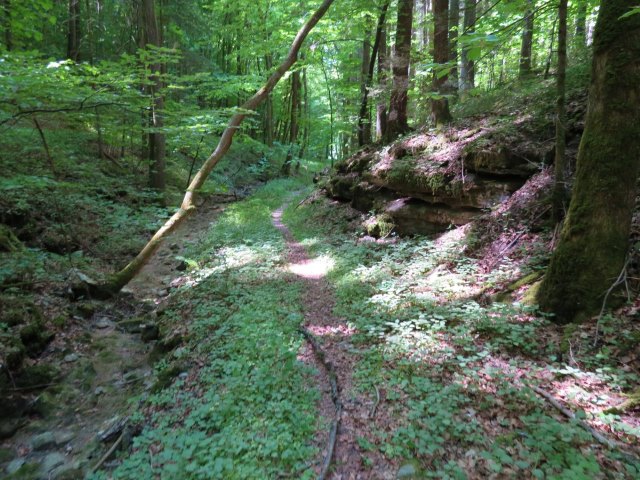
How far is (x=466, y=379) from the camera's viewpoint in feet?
14.3

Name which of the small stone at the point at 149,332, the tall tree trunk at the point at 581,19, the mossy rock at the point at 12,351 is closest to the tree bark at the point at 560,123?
the tall tree trunk at the point at 581,19

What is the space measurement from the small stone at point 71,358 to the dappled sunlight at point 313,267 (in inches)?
190

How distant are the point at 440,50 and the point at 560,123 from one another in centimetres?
513

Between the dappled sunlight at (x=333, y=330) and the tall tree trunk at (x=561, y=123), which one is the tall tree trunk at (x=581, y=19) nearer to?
the tall tree trunk at (x=561, y=123)

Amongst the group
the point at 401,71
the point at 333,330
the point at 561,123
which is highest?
the point at 401,71

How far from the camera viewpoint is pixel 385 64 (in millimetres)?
13695

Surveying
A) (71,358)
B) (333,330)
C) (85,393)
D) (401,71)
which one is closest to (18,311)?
(71,358)

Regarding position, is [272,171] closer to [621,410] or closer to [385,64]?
[385,64]

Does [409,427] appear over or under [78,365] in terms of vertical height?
over

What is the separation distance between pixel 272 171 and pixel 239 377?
24450 mm

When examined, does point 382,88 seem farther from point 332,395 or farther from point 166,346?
point 332,395

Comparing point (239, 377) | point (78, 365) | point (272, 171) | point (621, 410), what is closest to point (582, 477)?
point (621, 410)

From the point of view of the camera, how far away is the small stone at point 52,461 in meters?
4.54

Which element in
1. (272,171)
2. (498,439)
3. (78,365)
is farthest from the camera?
(272,171)
